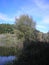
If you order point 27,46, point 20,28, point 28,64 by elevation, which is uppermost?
point 20,28

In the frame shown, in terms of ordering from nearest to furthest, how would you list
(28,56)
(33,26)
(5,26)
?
(28,56), (33,26), (5,26)

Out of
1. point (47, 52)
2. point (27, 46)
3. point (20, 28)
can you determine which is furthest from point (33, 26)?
point (47, 52)

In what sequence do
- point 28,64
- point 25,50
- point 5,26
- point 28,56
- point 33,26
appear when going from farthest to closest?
point 5,26 → point 33,26 → point 25,50 → point 28,56 → point 28,64

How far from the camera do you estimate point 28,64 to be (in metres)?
11.2

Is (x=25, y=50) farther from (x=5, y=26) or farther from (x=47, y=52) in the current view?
(x=5, y=26)

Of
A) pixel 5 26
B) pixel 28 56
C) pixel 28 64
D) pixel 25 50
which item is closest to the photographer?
pixel 28 64

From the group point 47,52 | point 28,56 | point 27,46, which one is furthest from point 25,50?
point 47,52

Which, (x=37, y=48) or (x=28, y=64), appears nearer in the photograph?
(x=28, y=64)

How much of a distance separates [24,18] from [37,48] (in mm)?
17621

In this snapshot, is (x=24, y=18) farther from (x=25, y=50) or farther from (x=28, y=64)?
(x=28, y=64)

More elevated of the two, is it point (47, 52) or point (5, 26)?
point (5, 26)

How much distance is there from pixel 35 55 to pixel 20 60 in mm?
1021

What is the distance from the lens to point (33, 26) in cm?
2858

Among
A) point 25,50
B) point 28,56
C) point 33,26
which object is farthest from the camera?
point 33,26
